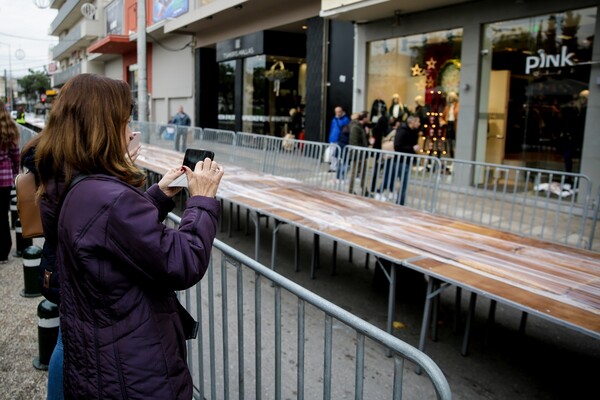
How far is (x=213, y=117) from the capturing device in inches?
1001

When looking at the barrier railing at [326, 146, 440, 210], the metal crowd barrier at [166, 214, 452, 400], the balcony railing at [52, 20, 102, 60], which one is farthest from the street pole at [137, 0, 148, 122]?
the balcony railing at [52, 20, 102, 60]

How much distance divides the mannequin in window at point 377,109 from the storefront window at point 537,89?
3.48 meters

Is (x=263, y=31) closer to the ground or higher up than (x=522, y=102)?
higher up

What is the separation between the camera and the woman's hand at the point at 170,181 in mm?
2204

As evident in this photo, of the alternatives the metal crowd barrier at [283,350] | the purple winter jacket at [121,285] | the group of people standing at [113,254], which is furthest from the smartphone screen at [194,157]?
the metal crowd barrier at [283,350]

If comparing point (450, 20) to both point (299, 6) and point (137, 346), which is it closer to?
point (299, 6)

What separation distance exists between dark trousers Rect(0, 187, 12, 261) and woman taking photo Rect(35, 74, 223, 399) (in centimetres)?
492

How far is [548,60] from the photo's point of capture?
10695mm

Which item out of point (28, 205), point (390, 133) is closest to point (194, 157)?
point (28, 205)

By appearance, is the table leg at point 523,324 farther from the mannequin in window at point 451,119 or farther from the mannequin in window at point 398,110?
the mannequin in window at point 398,110

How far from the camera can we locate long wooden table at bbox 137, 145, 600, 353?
3270 millimetres

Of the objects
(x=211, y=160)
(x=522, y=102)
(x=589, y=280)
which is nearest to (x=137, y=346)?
(x=211, y=160)

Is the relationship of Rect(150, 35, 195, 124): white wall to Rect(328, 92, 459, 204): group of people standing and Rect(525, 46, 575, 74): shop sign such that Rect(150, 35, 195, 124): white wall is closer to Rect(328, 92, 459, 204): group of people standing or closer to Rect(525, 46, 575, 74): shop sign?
Rect(328, 92, 459, 204): group of people standing

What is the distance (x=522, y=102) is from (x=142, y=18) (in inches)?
521
